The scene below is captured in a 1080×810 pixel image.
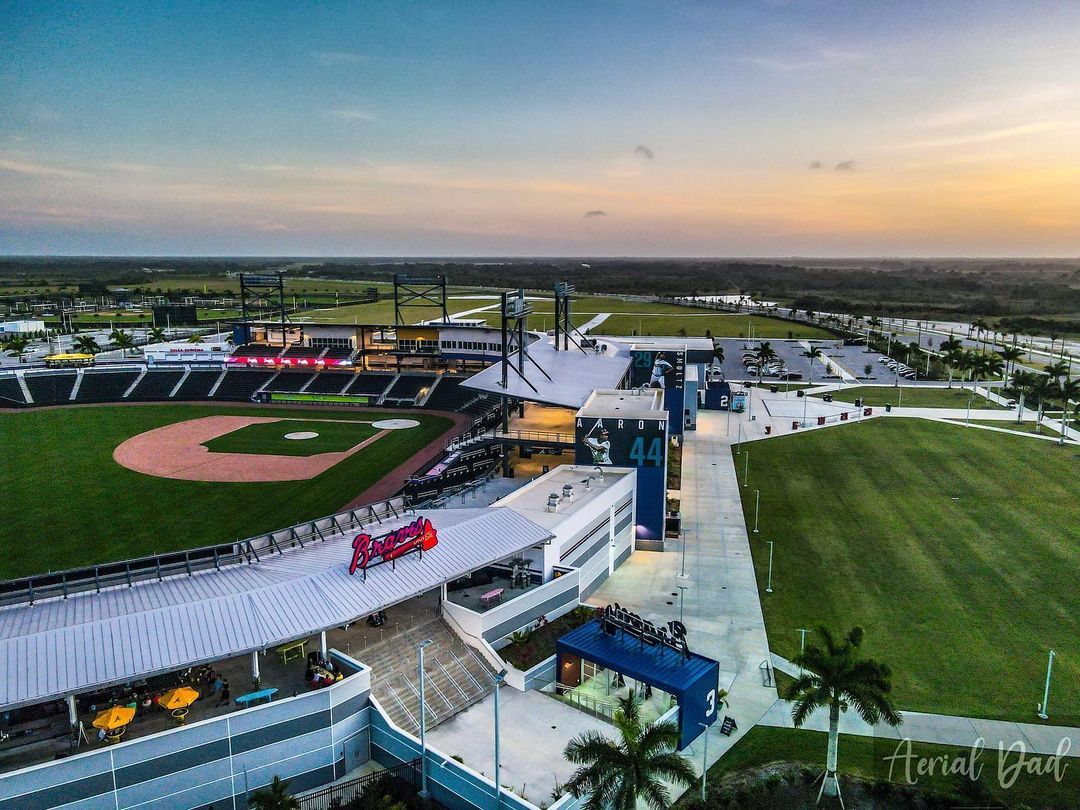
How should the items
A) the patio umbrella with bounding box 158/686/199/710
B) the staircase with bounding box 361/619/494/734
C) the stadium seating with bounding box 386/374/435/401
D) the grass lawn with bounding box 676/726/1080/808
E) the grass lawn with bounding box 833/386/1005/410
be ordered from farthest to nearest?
the stadium seating with bounding box 386/374/435/401 < the grass lawn with bounding box 833/386/1005/410 < the staircase with bounding box 361/619/494/734 < the grass lawn with bounding box 676/726/1080/808 < the patio umbrella with bounding box 158/686/199/710

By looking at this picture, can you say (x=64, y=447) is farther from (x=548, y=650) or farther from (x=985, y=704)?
(x=985, y=704)

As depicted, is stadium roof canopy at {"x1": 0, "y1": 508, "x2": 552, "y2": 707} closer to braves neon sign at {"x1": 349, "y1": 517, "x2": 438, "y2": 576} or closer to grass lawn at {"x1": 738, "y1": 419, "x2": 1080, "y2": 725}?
braves neon sign at {"x1": 349, "y1": 517, "x2": 438, "y2": 576}

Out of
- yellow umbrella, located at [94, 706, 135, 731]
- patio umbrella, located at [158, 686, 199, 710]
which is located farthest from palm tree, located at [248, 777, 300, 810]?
yellow umbrella, located at [94, 706, 135, 731]

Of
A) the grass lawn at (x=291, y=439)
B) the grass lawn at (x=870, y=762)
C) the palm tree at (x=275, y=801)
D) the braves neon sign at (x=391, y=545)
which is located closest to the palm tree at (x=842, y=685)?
the grass lawn at (x=870, y=762)

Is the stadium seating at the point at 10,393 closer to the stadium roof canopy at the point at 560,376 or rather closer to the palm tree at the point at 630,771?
the stadium roof canopy at the point at 560,376

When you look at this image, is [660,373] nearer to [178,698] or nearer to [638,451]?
[638,451]

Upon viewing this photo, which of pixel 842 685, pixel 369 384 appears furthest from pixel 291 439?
pixel 842 685

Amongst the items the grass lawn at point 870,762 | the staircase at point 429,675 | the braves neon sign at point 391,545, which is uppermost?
the braves neon sign at point 391,545
